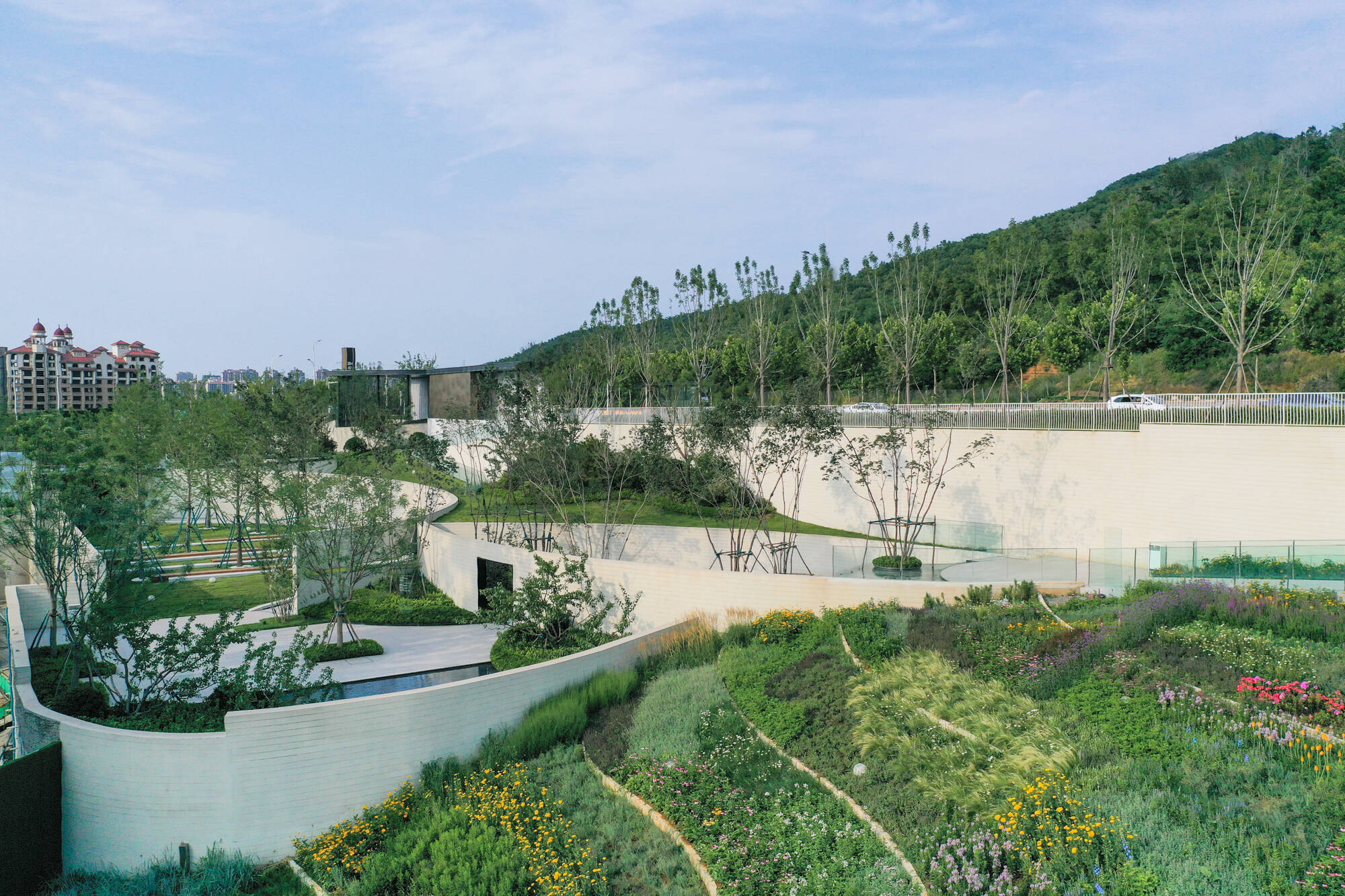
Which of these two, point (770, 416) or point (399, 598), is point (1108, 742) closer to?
point (770, 416)

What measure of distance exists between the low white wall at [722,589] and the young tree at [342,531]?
341 cm

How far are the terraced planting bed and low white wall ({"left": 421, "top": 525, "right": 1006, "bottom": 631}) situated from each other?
1530mm

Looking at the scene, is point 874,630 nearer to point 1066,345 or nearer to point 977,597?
point 977,597

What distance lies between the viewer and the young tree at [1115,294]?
30.7m

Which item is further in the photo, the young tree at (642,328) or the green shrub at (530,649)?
the young tree at (642,328)

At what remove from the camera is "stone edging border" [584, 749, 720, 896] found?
802cm

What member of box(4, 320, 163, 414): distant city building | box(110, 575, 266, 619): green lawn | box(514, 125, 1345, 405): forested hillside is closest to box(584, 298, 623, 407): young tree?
box(514, 125, 1345, 405): forested hillside

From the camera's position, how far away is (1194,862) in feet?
19.7

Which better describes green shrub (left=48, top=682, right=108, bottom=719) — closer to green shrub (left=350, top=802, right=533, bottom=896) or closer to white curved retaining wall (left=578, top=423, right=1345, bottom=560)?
green shrub (left=350, top=802, right=533, bottom=896)

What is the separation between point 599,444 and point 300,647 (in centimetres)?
1751

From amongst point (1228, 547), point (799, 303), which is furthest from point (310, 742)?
point (799, 303)

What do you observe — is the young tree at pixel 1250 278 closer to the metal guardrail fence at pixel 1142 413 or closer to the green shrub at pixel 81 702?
the metal guardrail fence at pixel 1142 413

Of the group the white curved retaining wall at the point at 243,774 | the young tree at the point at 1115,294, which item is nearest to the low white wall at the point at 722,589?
the white curved retaining wall at the point at 243,774

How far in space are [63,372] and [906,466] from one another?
9700cm
